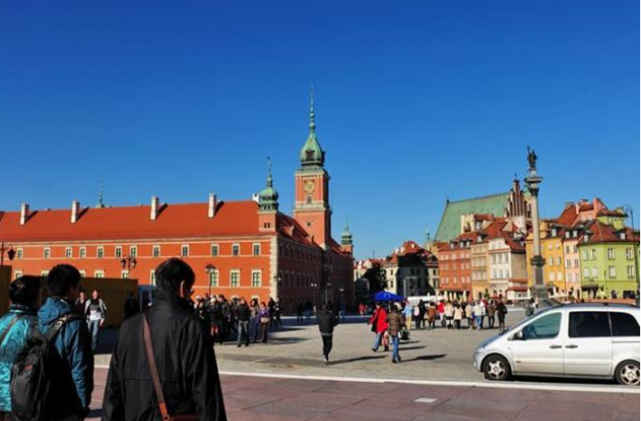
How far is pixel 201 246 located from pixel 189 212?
272 inches

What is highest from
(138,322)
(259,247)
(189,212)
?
(189,212)

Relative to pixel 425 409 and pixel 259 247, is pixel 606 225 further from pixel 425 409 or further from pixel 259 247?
pixel 425 409

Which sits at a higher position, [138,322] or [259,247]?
[259,247]

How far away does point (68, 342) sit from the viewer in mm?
4395

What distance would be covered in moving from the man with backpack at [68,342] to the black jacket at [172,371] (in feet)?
2.72

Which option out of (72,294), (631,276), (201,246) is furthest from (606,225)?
(72,294)

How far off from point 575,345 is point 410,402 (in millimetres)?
4248

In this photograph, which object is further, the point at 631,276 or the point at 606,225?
the point at 606,225

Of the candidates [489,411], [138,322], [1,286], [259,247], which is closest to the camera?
[138,322]

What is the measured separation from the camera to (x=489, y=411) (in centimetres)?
905

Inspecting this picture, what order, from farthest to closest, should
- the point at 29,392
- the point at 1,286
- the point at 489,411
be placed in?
the point at 1,286 < the point at 489,411 < the point at 29,392

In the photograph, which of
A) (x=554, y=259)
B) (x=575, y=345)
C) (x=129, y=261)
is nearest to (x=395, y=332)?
(x=575, y=345)

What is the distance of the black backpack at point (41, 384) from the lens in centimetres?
397

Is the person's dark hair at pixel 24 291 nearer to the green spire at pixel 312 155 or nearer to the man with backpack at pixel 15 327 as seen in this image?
the man with backpack at pixel 15 327
